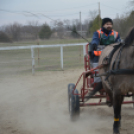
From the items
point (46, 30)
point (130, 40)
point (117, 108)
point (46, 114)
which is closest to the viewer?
point (130, 40)

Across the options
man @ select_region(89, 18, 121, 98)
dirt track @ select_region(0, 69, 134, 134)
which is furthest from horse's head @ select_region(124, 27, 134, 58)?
dirt track @ select_region(0, 69, 134, 134)

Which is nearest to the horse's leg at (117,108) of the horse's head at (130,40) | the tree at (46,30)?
the horse's head at (130,40)

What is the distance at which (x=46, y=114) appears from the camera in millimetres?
4379

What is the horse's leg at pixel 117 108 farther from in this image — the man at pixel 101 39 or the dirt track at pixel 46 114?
the man at pixel 101 39

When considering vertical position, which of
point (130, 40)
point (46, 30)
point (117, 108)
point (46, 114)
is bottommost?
point (46, 114)

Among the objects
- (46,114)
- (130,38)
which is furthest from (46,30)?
(130,38)

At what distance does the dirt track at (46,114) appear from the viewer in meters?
3.53

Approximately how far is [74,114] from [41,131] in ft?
2.37

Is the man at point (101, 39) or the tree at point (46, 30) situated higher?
the tree at point (46, 30)

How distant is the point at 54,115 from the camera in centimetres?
433

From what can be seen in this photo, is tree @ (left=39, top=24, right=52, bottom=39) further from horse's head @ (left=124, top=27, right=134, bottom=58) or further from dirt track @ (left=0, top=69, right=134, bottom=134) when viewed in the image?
horse's head @ (left=124, top=27, right=134, bottom=58)

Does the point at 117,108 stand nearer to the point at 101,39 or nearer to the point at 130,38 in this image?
the point at 130,38

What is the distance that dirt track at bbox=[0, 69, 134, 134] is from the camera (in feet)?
11.6

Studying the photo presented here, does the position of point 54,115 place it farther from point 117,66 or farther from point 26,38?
point 26,38
